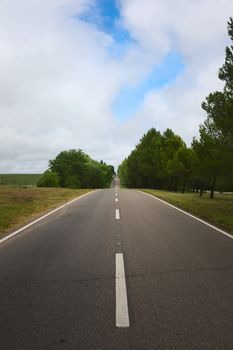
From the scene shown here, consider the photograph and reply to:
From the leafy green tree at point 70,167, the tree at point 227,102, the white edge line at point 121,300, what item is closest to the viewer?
the white edge line at point 121,300

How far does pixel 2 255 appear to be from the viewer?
30.1ft

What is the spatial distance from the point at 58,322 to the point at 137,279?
7.14 feet

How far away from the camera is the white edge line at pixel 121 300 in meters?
4.98

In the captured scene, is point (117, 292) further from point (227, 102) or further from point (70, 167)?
point (70, 167)

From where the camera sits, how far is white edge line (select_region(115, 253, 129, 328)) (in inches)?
196

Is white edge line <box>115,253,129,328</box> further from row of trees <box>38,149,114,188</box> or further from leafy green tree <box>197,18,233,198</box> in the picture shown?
row of trees <box>38,149,114,188</box>

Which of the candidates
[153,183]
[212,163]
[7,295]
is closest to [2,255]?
[7,295]

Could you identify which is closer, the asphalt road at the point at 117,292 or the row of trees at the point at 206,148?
the asphalt road at the point at 117,292

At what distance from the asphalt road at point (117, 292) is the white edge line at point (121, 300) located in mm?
12

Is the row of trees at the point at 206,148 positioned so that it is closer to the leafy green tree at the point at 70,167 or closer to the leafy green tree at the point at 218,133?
the leafy green tree at the point at 218,133

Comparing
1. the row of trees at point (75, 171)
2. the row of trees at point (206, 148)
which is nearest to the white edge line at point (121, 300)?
the row of trees at point (206, 148)

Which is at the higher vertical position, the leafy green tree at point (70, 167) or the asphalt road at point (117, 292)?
the leafy green tree at point (70, 167)

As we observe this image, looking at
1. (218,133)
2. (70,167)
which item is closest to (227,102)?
(218,133)

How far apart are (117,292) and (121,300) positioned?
0.38 metres
